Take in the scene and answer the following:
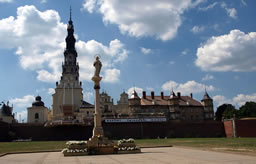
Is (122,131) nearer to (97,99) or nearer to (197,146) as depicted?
(197,146)

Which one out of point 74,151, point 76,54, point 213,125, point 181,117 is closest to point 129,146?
point 74,151

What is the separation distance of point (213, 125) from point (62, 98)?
42.2 metres

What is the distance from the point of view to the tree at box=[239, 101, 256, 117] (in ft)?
276

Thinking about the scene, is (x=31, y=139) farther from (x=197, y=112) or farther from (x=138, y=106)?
(x=197, y=112)

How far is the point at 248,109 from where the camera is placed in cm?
8550

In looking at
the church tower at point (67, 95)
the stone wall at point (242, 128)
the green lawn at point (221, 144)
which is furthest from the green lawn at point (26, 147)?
the stone wall at point (242, 128)

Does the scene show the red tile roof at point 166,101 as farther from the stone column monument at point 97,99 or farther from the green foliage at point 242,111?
the stone column monument at point 97,99

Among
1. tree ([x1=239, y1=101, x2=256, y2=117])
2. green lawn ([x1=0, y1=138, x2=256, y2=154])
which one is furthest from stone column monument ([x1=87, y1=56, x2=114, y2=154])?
tree ([x1=239, y1=101, x2=256, y2=117])

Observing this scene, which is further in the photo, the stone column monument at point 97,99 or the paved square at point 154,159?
the stone column monument at point 97,99

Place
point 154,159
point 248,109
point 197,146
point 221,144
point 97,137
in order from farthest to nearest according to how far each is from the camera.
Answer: point 248,109 → point 221,144 → point 197,146 → point 97,137 → point 154,159

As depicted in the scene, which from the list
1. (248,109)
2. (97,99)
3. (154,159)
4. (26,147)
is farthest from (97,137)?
(248,109)

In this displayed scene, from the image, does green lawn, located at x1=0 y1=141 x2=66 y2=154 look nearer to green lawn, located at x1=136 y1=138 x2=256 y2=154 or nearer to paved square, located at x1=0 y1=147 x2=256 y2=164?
paved square, located at x1=0 y1=147 x2=256 y2=164

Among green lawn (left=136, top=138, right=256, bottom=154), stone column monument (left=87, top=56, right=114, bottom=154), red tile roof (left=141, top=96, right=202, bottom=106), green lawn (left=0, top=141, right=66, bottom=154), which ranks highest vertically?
red tile roof (left=141, top=96, right=202, bottom=106)

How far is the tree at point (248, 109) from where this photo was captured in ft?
276
